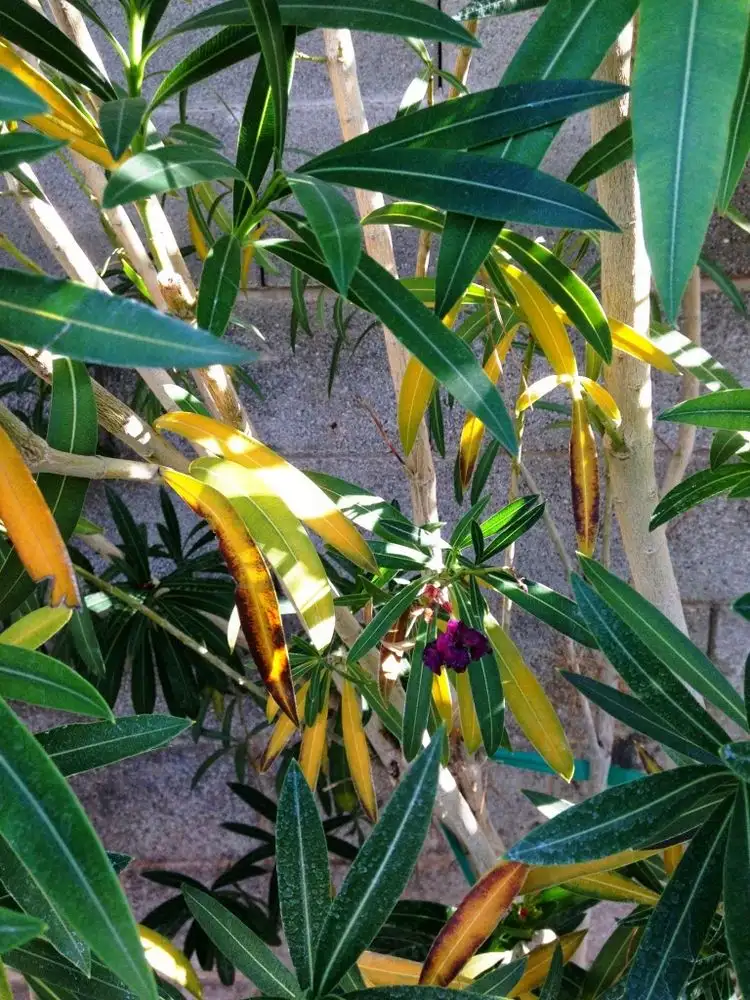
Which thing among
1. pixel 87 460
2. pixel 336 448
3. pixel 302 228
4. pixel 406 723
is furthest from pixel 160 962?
pixel 336 448

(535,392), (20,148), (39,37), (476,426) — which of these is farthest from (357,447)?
(20,148)

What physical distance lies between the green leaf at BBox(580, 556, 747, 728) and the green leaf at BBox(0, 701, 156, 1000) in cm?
32

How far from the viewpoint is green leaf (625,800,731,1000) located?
18.9 inches

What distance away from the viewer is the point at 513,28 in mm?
1158

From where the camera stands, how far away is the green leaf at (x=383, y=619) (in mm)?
640

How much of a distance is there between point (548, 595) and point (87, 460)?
1.16 ft

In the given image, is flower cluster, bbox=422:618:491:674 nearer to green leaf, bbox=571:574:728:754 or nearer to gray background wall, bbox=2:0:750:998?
green leaf, bbox=571:574:728:754

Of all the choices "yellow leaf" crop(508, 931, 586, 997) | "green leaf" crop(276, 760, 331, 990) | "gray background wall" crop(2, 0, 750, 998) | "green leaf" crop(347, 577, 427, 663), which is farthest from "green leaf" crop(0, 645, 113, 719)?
"gray background wall" crop(2, 0, 750, 998)

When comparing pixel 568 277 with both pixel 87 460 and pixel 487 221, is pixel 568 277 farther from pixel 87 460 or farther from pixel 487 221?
pixel 87 460

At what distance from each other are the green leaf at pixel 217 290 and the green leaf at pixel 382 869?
241 millimetres

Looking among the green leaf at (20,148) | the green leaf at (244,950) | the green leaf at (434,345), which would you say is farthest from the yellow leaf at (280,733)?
the green leaf at (20,148)

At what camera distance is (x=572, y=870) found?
62 cm

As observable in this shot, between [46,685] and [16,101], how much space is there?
25cm

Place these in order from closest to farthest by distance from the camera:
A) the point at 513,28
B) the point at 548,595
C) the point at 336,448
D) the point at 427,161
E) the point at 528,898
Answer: the point at 427,161 < the point at 548,595 < the point at 528,898 < the point at 513,28 < the point at 336,448
